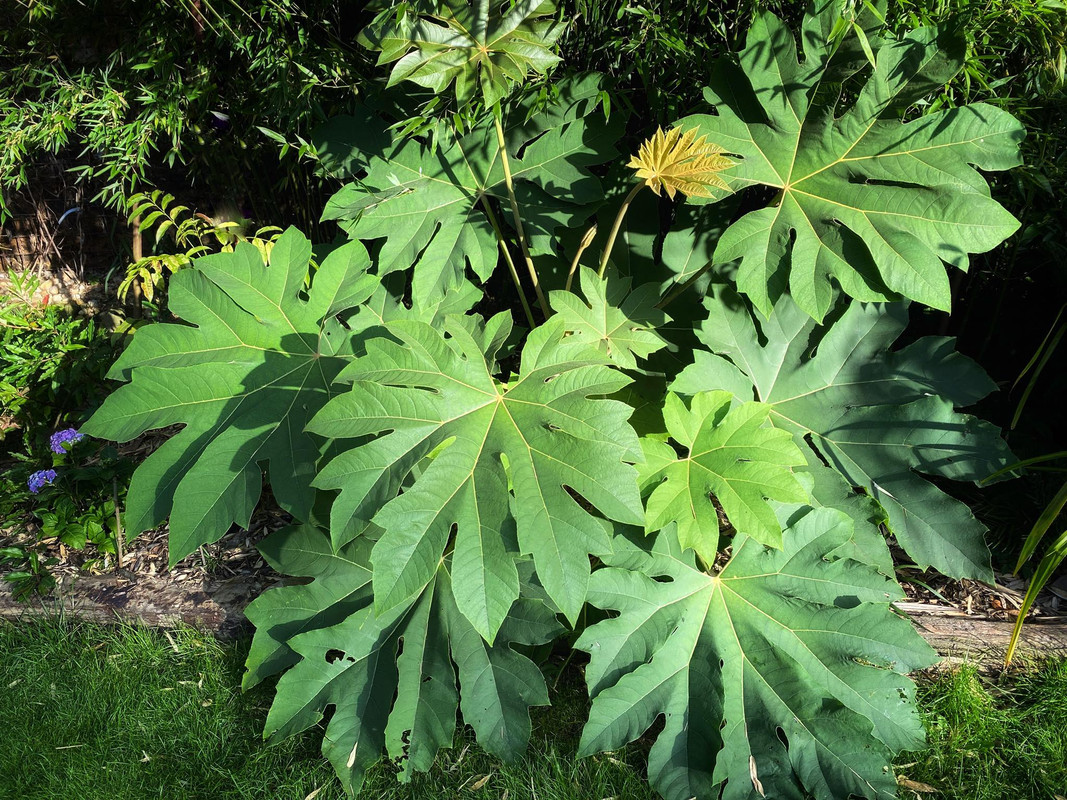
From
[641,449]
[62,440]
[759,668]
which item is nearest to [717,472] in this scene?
[641,449]

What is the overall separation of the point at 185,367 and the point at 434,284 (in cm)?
71

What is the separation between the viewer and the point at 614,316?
1.95 meters

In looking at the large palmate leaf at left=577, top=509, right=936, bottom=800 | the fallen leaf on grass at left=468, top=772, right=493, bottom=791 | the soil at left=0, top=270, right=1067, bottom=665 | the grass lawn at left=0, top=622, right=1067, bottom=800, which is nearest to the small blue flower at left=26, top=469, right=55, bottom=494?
the soil at left=0, top=270, right=1067, bottom=665

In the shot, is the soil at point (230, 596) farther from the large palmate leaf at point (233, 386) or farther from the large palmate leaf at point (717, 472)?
the large palmate leaf at point (717, 472)

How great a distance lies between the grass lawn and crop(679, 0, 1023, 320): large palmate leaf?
3.46 ft

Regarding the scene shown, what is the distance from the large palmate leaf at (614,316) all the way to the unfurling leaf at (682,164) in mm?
296

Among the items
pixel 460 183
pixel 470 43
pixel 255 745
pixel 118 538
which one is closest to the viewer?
pixel 470 43

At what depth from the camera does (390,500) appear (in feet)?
4.82

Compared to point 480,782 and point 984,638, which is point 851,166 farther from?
point 480,782

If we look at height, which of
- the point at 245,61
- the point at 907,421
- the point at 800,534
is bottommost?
the point at 800,534

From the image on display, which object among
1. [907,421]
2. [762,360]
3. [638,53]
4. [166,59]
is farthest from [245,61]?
[907,421]

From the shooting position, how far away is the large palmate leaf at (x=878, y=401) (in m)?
1.82

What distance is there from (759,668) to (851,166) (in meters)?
1.23

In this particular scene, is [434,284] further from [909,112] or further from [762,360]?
[909,112]
